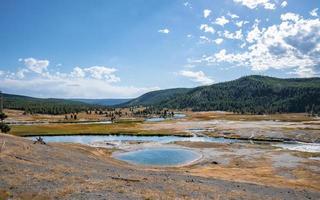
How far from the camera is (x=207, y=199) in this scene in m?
32.3

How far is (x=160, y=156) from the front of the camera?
2985 inches

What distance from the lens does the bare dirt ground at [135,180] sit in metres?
31.3

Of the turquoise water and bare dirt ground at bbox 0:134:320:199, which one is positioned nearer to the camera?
bare dirt ground at bbox 0:134:320:199

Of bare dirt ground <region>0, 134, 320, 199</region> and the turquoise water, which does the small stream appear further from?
bare dirt ground <region>0, 134, 320, 199</region>

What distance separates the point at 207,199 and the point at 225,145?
59637 millimetres

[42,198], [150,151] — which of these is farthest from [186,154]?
[42,198]

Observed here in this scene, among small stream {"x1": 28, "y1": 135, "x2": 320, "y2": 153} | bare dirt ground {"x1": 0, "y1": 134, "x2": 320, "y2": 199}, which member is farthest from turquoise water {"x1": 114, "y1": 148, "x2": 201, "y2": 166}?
small stream {"x1": 28, "y1": 135, "x2": 320, "y2": 153}

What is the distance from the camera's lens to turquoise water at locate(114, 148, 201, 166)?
67.9 metres

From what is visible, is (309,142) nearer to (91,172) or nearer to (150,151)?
(150,151)

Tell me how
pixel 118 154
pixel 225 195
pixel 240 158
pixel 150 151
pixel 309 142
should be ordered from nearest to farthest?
pixel 225 195 < pixel 240 158 < pixel 118 154 < pixel 150 151 < pixel 309 142

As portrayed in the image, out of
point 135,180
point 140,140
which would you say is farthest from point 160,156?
point 135,180

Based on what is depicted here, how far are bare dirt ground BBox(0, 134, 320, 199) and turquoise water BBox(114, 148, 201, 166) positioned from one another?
6988 mm

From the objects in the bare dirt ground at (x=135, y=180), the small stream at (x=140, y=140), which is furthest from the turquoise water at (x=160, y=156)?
the small stream at (x=140, y=140)

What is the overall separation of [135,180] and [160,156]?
37815 mm
